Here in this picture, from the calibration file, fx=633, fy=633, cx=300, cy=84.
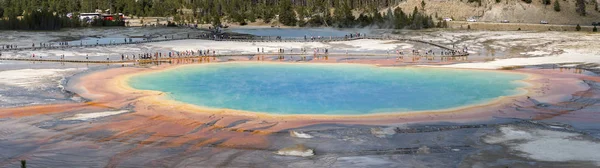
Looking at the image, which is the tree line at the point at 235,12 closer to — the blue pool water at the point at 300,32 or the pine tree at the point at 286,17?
the pine tree at the point at 286,17

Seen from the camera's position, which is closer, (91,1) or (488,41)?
(488,41)

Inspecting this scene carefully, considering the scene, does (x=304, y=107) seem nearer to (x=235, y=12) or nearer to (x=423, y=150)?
(x=423, y=150)

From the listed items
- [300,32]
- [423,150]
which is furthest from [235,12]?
[423,150]

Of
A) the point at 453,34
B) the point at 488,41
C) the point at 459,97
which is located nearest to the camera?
the point at 459,97

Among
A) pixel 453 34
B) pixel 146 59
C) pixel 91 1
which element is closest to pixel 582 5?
pixel 453 34

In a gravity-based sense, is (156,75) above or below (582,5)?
below

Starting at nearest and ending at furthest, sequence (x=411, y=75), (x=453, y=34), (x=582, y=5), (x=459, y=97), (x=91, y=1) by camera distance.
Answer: (x=459, y=97) → (x=411, y=75) → (x=453, y=34) → (x=582, y=5) → (x=91, y=1)

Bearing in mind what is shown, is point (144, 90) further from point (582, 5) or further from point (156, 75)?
point (582, 5)
